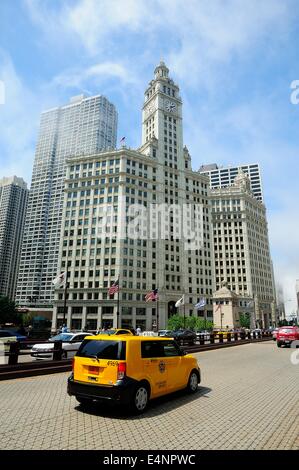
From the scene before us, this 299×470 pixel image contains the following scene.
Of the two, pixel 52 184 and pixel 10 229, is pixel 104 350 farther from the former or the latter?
pixel 10 229

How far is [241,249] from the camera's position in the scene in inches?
4968

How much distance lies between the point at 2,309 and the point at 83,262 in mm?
22502

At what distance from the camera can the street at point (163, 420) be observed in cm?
554

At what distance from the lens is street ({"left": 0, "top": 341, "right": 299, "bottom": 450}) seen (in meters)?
5.54

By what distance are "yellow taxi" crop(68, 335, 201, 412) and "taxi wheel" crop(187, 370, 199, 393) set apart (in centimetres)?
121

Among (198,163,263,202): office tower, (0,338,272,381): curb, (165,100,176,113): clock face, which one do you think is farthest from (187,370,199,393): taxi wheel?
(198,163,263,202): office tower

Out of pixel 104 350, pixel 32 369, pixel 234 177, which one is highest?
pixel 234 177

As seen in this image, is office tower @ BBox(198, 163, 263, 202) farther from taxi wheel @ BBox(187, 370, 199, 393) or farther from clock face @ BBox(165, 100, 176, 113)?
taxi wheel @ BBox(187, 370, 199, 393)

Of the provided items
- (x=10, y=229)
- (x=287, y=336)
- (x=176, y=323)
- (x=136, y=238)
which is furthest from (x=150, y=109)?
(x=10, y=229)

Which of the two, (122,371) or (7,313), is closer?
(122,371)

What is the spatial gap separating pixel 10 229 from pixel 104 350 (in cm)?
17902

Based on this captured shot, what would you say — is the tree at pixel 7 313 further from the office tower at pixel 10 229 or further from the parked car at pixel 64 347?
the office tower at pixel 10 229
